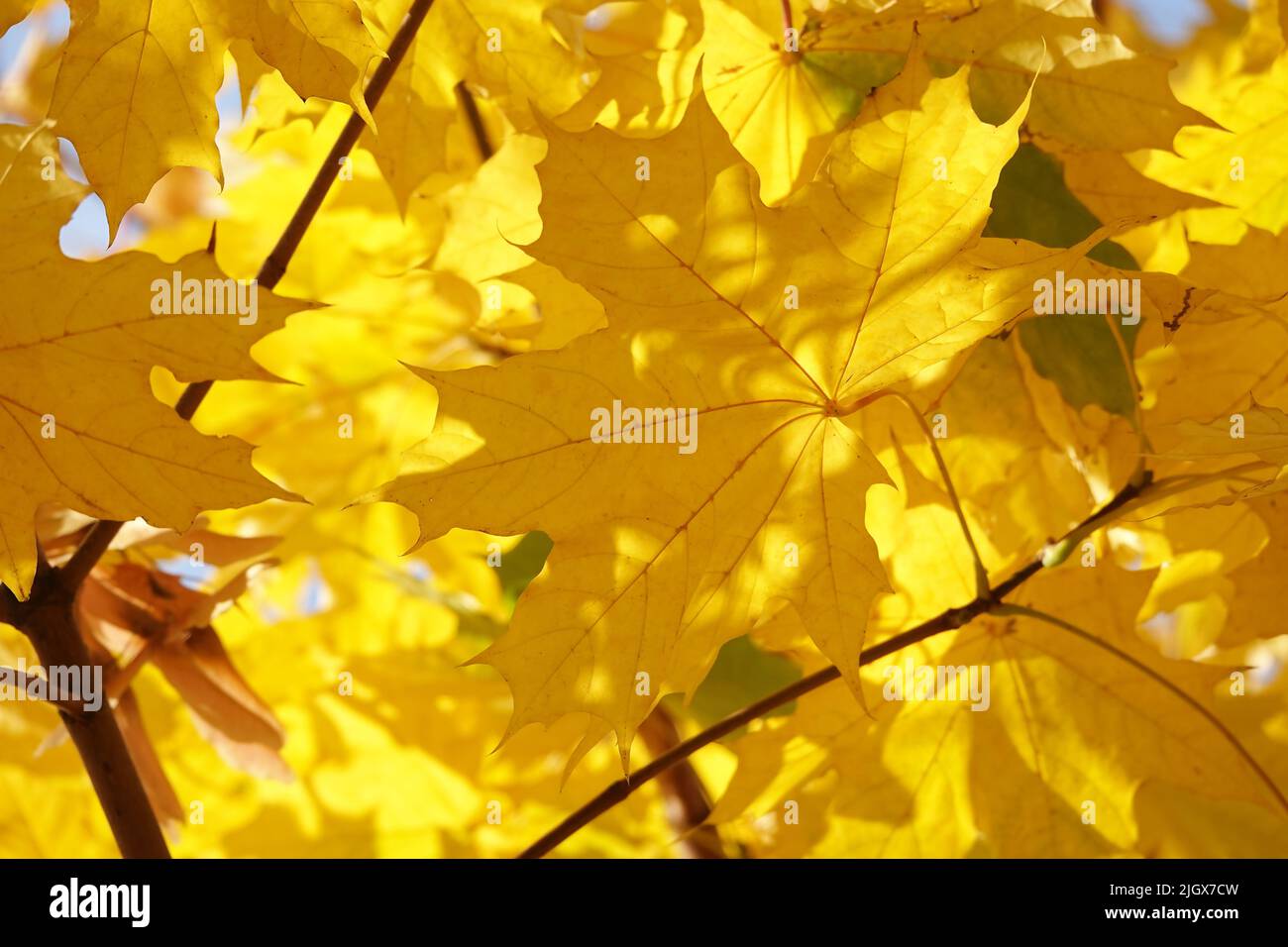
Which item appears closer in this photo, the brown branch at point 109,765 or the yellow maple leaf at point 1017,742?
the brown branch at point 109,765

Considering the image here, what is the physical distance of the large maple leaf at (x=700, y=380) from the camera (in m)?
0.72

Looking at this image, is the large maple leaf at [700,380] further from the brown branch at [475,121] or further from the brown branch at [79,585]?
the brown branch at [475,121]

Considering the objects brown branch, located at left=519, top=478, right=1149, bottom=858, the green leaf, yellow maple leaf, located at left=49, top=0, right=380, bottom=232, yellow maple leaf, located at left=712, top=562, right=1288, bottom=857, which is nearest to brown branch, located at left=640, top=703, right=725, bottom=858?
yellow maple leaf, located at left=712, top=562, right=1288, bottom=857

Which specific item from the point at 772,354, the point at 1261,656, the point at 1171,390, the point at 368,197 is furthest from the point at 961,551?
the point at 1261,656

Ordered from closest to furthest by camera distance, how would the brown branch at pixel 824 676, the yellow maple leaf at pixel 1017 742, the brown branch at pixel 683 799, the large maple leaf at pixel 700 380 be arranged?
the large maple leaf at pixel 700 380, the brown branch at pixel 824 676, the yellow maple leaf at pixel 1017 742, the brown branch at pixel 683 799

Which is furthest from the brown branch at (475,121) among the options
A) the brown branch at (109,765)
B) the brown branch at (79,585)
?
the brown branch at (109,765)

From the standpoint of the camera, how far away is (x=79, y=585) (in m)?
0.89

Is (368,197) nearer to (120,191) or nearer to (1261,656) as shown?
(120,191)

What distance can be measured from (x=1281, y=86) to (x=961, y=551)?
0.57m

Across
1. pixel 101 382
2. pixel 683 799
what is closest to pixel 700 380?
pixel 101 382

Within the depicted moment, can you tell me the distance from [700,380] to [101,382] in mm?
412

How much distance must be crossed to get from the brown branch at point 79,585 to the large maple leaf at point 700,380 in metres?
0.24

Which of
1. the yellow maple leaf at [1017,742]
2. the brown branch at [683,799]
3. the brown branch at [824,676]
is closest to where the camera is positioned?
the brown branch at [824,676]

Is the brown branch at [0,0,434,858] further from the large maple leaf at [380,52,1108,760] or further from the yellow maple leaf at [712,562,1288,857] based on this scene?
the yellow maple leaf at [712,562,1288,857]
